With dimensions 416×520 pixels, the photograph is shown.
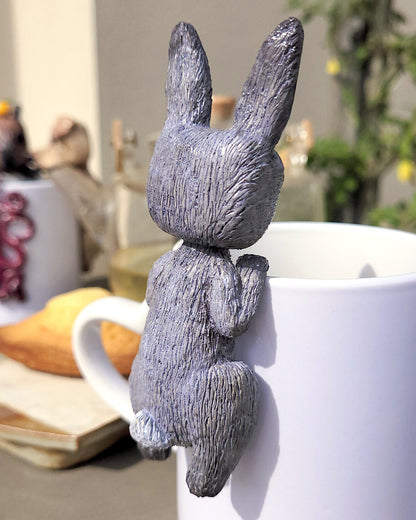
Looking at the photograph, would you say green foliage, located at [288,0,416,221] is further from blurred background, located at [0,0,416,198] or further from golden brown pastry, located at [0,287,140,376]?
golden brown pastry, located at [0,287,140,376]

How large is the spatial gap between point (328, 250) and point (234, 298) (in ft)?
0.43

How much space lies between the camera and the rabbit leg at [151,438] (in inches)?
11.0

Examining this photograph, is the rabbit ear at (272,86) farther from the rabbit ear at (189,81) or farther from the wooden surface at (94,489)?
the wooden surface at (94,489)

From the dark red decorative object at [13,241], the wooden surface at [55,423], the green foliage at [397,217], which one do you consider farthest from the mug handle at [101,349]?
the green foliage at [397,217]

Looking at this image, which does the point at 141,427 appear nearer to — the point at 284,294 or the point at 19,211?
the point at 284,294

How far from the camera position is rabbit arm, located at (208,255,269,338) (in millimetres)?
263

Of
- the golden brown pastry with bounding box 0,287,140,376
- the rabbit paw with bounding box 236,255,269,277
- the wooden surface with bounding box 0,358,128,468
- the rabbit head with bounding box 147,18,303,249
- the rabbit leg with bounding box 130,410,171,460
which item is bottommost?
the wooden surface with bounding box 0,358,128,468

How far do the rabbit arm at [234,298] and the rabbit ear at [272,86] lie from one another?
0.06 metres

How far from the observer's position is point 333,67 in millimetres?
808

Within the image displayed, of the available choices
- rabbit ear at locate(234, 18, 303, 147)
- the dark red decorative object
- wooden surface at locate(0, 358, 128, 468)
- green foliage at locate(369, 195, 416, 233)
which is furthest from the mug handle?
green foliage at locate(369, 195, 416, 233)

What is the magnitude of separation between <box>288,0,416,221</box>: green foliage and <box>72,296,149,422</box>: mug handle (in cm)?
46

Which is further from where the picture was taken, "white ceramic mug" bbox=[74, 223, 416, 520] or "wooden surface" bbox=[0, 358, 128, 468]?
"wooden surface" bbox=[0, 358, 128, 468]

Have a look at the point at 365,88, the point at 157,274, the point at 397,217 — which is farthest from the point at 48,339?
the point at 365,88

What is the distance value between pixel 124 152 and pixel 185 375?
0.44 m
